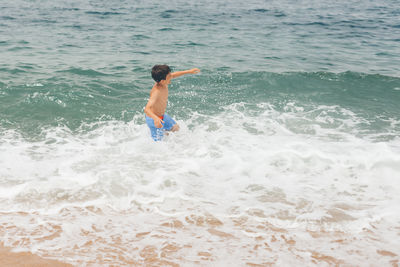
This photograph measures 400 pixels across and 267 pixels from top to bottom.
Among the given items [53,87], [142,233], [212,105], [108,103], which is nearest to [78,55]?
[53,87]

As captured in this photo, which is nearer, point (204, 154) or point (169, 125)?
point (204, 154)

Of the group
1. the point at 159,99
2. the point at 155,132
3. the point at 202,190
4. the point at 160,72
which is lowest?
the point at 202,190

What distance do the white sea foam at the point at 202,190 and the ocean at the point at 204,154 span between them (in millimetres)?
20

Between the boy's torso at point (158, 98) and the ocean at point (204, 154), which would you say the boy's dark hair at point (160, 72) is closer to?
the boy's torso at point (158, 98)

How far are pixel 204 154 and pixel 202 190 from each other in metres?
1.18

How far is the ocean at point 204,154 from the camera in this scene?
3549mm

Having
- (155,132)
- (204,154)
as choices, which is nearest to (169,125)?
(155,132)

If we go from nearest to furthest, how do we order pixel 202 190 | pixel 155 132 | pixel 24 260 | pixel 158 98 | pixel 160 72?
pixel 24 260
pixel 202 190
pixel 160 72
pixel 158 98
pixel 155 132

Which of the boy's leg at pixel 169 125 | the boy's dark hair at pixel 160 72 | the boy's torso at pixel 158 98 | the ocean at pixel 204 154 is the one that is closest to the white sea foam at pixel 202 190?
the ocean at pixel 204 154

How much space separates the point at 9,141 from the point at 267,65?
25.9 ft

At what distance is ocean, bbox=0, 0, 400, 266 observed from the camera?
11.6ft

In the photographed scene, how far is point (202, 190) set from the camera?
183 inches

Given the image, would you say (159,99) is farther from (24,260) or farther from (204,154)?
(24,260)

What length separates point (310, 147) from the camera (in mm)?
6055
